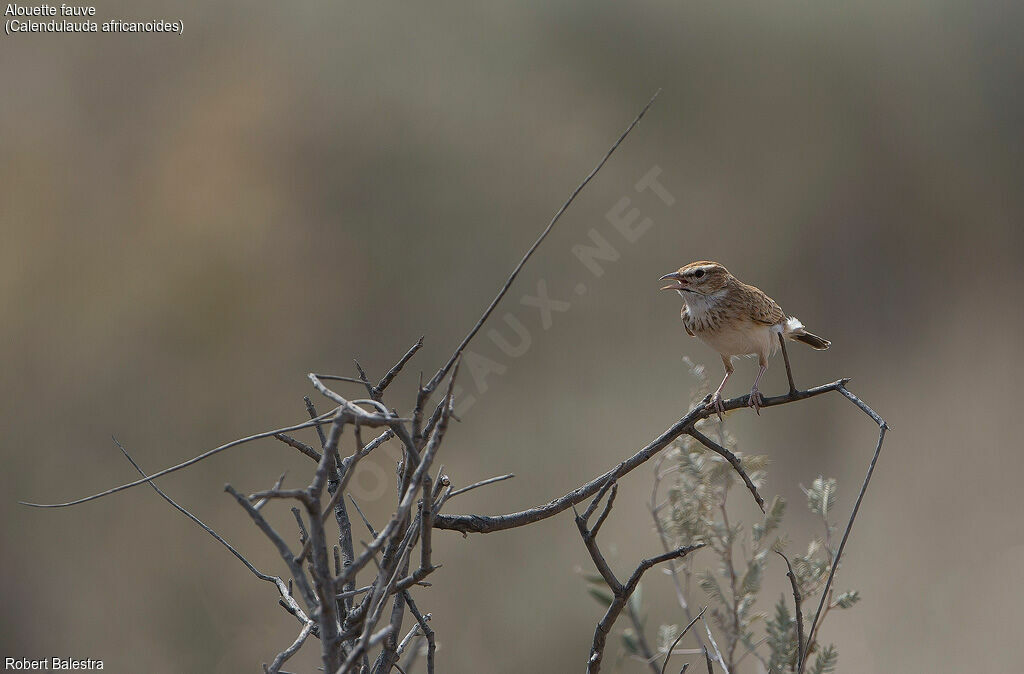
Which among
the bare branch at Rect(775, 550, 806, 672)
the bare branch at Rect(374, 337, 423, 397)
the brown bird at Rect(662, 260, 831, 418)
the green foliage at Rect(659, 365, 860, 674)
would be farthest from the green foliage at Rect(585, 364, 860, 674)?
the bare branch at Rect(374, 337, 423, 397)

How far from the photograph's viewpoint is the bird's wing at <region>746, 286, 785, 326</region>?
150cm

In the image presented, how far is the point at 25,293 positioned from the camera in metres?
3.08

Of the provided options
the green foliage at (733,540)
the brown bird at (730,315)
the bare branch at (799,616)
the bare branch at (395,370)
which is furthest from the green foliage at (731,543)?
the bare branch at (395,370)

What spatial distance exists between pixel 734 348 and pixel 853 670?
187 cm

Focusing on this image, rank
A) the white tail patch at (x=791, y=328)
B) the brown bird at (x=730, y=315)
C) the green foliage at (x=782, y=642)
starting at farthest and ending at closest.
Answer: the brown bird at (x=730, y=315)
the white tail patch at (x=791, y=328)
the green foliage at (x=782, y=642)

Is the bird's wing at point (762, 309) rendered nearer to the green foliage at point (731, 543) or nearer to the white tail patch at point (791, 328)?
the white tail patch at point (791, 328)

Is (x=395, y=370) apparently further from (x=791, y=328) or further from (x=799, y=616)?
(x=791, y=328)

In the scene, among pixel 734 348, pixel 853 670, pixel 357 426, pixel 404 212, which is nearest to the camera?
pixel 357 426

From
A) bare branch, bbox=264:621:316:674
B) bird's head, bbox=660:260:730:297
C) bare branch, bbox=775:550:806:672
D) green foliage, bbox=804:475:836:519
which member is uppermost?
bird's head, bbox=660:260:730:297

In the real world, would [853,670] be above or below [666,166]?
below

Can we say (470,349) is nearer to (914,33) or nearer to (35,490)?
(35,490)

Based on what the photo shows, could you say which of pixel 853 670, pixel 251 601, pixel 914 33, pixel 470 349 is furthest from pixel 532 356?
pixel 914 33

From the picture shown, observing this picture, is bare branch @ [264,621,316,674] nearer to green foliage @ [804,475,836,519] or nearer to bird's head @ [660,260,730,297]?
green foliage @ [804,475,836,519]

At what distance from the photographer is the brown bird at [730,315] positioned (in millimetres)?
1497
